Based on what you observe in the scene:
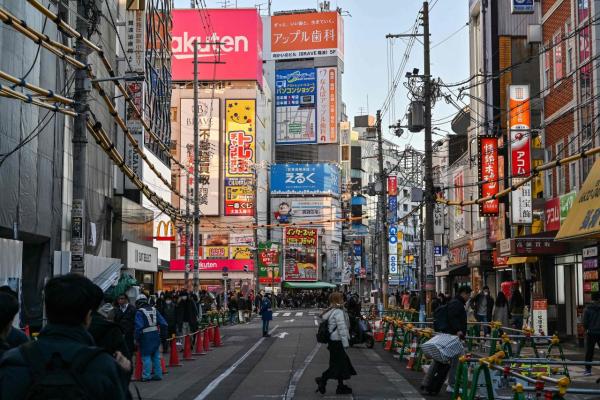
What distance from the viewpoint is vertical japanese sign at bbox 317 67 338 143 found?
118438 mm

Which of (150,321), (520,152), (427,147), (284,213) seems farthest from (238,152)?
(150,321)

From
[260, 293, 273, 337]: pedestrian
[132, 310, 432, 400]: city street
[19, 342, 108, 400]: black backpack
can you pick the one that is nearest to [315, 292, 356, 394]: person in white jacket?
[132, 310, 432, 400]: city street

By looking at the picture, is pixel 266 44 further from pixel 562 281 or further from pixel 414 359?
pixel 414 359

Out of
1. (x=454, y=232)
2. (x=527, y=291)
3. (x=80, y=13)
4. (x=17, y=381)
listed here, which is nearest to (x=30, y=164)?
(x=80, y=13)

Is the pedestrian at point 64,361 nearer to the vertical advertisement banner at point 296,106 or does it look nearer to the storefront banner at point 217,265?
the storefront banner at point 217,265

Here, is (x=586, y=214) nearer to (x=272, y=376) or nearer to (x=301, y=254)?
(x=272, y=376)

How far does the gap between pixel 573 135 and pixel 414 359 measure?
12.1 metres

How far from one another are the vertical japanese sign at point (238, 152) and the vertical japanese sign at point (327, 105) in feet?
63.5

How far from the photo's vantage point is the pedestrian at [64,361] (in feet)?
12.4

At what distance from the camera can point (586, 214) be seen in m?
22.8

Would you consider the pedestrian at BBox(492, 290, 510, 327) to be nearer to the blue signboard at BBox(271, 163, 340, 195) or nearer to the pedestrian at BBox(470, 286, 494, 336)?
the pedestrian at BBox(470, 286, 494, 336)

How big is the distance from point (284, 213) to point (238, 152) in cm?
1532

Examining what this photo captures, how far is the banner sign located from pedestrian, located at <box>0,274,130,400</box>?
90.2 m

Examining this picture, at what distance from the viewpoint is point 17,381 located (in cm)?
388
